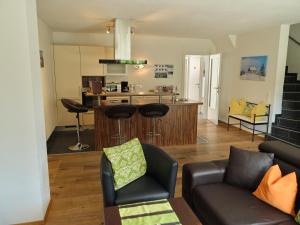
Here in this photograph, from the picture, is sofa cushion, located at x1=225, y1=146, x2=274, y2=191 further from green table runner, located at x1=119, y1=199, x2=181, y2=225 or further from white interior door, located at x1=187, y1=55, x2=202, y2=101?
white interior door, located at x1=187, y1=55, x2=202, y2=101

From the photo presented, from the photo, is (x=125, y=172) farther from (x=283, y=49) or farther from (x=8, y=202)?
(x=283, y=49)

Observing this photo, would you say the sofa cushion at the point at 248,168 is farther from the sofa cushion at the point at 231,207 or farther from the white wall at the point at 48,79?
the white wall at the point at 48,79

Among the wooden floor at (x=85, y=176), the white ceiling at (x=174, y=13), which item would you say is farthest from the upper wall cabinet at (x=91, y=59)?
the wooden floor at (x=85, y=176)

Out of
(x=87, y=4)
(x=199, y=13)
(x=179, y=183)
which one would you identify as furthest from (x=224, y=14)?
(x=179, y=183)

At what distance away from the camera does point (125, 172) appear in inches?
90.1

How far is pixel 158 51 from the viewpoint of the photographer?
6875 millimetres

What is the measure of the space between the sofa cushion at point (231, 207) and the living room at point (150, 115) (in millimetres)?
10

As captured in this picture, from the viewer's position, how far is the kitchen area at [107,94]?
15.0 ft

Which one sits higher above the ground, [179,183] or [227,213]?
[227,213]

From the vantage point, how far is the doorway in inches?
273

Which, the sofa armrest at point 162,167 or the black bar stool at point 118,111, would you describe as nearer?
the sofa armrest at point 162,167

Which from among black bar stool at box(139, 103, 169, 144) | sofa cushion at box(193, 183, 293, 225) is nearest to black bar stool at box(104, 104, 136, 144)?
black bar stool at box(139, 103, 169, 144)

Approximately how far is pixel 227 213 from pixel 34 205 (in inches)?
72.4

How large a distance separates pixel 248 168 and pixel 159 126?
265 centimetres
